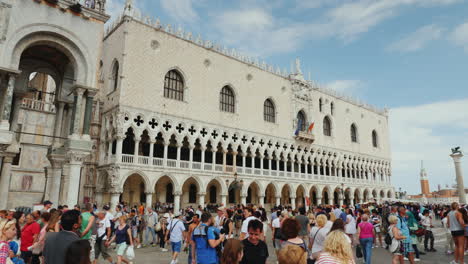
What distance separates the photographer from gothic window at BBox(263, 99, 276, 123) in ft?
103

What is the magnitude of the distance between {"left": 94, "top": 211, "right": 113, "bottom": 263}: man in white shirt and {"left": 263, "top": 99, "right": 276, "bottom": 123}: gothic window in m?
24.4

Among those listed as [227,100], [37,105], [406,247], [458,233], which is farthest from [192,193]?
[406,247]

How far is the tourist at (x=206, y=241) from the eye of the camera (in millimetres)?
4809

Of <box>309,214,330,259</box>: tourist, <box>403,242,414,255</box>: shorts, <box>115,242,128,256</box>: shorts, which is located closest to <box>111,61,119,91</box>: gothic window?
<box>115,242,128,256</box>: shorts

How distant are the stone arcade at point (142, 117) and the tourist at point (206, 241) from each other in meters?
8.34

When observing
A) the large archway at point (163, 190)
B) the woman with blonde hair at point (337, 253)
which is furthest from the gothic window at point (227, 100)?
the woman with blonde hair at point (337, 253)

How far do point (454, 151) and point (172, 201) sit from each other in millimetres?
21942

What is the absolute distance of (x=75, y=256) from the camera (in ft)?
8.68

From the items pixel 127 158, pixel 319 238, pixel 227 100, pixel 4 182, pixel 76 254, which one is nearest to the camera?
pixel 76 254

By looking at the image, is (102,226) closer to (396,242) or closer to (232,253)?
(232,253)

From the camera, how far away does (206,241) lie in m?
4.87

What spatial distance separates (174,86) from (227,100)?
5392mm

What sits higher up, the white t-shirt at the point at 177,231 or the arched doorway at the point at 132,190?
the arched doorway at the point at 132,190

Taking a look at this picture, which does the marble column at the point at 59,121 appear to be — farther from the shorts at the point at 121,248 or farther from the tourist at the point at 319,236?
the tourist at the point at 319,236
